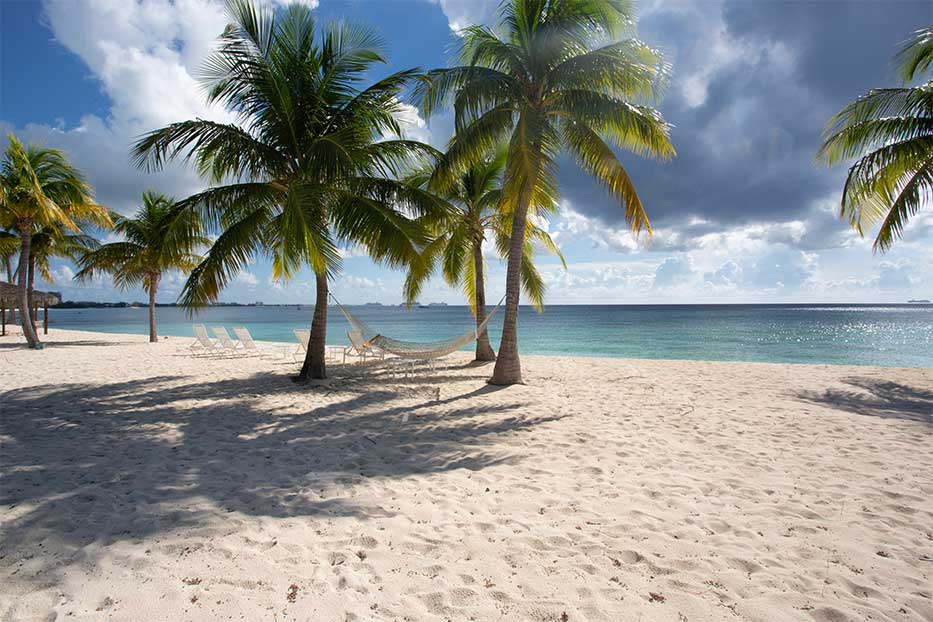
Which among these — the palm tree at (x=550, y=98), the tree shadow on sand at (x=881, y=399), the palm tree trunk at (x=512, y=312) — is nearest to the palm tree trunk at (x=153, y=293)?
the palm tree at (x=550, y=98)

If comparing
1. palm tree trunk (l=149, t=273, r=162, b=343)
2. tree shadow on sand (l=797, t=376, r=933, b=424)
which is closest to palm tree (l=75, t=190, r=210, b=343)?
palm tree trunk (l=149, t=273, r=162, b=343)

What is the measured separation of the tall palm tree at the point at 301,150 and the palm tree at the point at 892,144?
26.7 ft

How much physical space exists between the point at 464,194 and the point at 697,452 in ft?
25.0

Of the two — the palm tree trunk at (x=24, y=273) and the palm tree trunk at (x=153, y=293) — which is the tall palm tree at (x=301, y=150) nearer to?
the palm tree trunk at (x=24, y=273)

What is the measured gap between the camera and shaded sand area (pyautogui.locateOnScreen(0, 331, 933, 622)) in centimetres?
198

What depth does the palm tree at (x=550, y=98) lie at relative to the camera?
668 centimetres

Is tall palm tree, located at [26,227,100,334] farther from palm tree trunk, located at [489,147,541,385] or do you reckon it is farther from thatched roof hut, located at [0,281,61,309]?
palm tree trunk, located at [489,147,541,385]

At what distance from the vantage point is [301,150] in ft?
23.5

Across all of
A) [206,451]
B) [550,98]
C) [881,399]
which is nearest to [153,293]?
[206,451]

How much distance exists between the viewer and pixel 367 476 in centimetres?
346

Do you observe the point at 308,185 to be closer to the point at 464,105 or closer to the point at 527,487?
the point at 464,105

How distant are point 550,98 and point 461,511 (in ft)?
22.1

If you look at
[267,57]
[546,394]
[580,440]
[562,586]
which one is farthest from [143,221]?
[562,586]

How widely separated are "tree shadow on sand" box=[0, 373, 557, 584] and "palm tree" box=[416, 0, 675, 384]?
3.04 m
